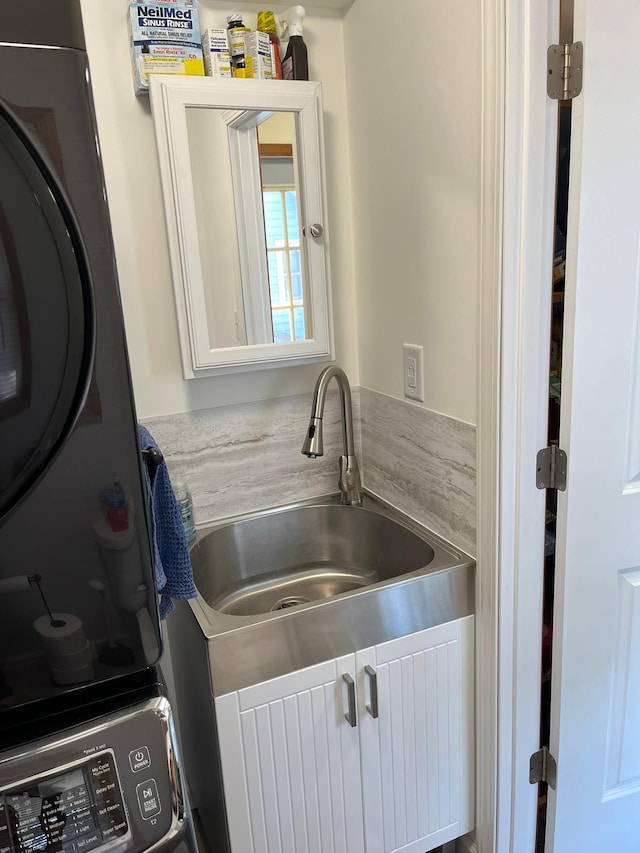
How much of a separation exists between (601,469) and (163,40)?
51.1 inches

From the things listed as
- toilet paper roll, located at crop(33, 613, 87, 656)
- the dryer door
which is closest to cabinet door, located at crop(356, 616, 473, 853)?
toilet paper roll, located at crop(33, 613, 87, 656)

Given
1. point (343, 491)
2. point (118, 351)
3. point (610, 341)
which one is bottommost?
point (343, 491)

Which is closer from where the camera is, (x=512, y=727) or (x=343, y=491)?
(x=512, y=727)

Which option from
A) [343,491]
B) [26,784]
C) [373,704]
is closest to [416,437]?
[343,491]

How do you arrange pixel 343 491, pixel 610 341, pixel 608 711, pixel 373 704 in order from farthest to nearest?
pixel 343 491 → pixel 608 711 → pixel 373 704 → pixel 610 341

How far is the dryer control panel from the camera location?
0.70 m

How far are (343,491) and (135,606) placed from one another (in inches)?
39.3

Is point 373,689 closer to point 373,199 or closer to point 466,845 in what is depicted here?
point 466,845

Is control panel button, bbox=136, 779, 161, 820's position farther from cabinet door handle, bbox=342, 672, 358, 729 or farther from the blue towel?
cabinet door handle, bbox=342, 672, 358, 729

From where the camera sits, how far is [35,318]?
651 millimetres

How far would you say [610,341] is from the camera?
47.9 inches

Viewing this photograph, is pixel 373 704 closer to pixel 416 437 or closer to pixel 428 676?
pixel 428 676

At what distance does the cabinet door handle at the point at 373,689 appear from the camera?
130cm

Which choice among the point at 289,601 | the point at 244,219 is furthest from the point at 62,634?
the point at 244,219
